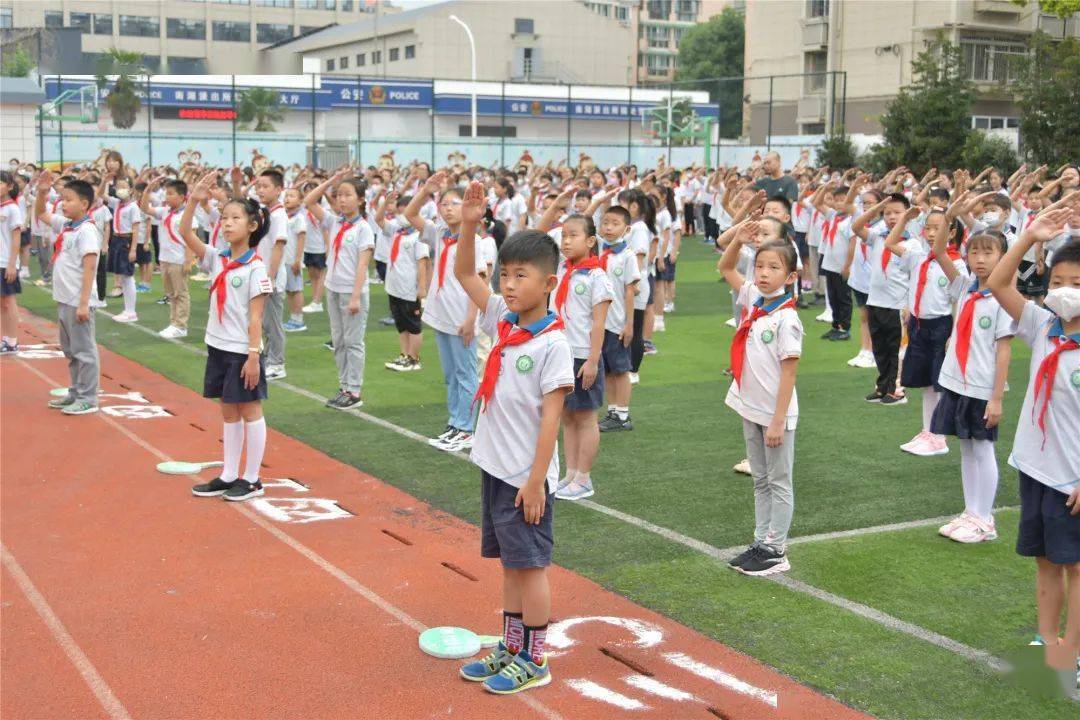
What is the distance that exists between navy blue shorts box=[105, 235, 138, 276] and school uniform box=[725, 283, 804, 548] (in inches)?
491

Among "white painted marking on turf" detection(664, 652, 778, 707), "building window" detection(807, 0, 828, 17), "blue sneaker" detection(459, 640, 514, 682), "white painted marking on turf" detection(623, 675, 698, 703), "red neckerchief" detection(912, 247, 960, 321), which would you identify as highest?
"building window" detection(807, 0, 828, 17)

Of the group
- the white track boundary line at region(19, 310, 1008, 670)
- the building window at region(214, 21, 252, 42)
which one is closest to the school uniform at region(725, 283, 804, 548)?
the white track boundary line at region(19, 310, 1008, 670)

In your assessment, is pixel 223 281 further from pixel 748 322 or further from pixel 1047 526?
pixel 1047 526

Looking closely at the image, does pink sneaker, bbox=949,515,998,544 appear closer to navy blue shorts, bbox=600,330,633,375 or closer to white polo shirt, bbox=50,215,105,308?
navy blue shorts, bbox=600,330,633,375

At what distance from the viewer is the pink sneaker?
289 inches

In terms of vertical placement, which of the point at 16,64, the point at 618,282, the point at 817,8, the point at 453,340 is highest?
the point at 817,8

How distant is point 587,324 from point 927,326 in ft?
9.44

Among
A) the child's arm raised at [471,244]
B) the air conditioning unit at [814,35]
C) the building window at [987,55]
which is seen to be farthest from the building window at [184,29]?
the child's arm raised at [471,244]

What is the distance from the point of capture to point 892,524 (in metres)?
7.71

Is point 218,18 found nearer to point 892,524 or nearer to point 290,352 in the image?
point 290,352

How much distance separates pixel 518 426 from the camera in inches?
207

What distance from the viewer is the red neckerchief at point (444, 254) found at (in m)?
10.1

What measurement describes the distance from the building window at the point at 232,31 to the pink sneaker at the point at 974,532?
8929 centimetres

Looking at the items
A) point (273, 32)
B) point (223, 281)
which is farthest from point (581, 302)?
point (273, 32)
